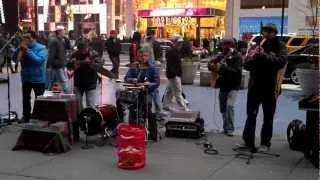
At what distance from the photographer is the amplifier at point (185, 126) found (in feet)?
Result: 32.2

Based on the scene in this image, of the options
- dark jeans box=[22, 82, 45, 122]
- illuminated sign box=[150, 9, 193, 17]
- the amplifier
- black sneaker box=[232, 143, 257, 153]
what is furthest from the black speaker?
illuminated sign box=[150, 9, 193, 17]

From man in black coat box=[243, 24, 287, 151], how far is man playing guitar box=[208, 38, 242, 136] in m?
1.23

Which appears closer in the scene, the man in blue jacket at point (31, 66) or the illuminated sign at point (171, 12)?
the man in blue jacket at point (31, 66)

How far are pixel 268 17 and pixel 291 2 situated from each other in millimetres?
2161

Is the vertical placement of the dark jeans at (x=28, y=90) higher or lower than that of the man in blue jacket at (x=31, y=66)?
lower

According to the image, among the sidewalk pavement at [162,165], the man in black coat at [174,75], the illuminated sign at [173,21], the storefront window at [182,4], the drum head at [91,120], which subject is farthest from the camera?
the illuminated sign at [173,21]

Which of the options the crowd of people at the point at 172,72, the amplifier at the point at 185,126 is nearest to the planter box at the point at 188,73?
the crowd of people at the point at 172,72

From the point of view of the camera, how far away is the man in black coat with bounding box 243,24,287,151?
27.3ft

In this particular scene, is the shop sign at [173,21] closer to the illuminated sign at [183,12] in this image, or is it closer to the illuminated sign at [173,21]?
the illuminated sign at [173,21]

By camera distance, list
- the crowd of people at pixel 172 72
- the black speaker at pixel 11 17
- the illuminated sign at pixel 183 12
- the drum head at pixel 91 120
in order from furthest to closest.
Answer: the illuminated sign at pixel 183 12 < the black speaker at pixel 11 17 < the drum head at pixel 91 120 < the crowd of people at pixel 172 72

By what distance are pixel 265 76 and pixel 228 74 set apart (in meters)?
1.48

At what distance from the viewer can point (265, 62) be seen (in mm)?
8352

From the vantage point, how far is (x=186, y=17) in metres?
52.6

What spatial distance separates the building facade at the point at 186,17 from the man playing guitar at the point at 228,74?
41.3 m
